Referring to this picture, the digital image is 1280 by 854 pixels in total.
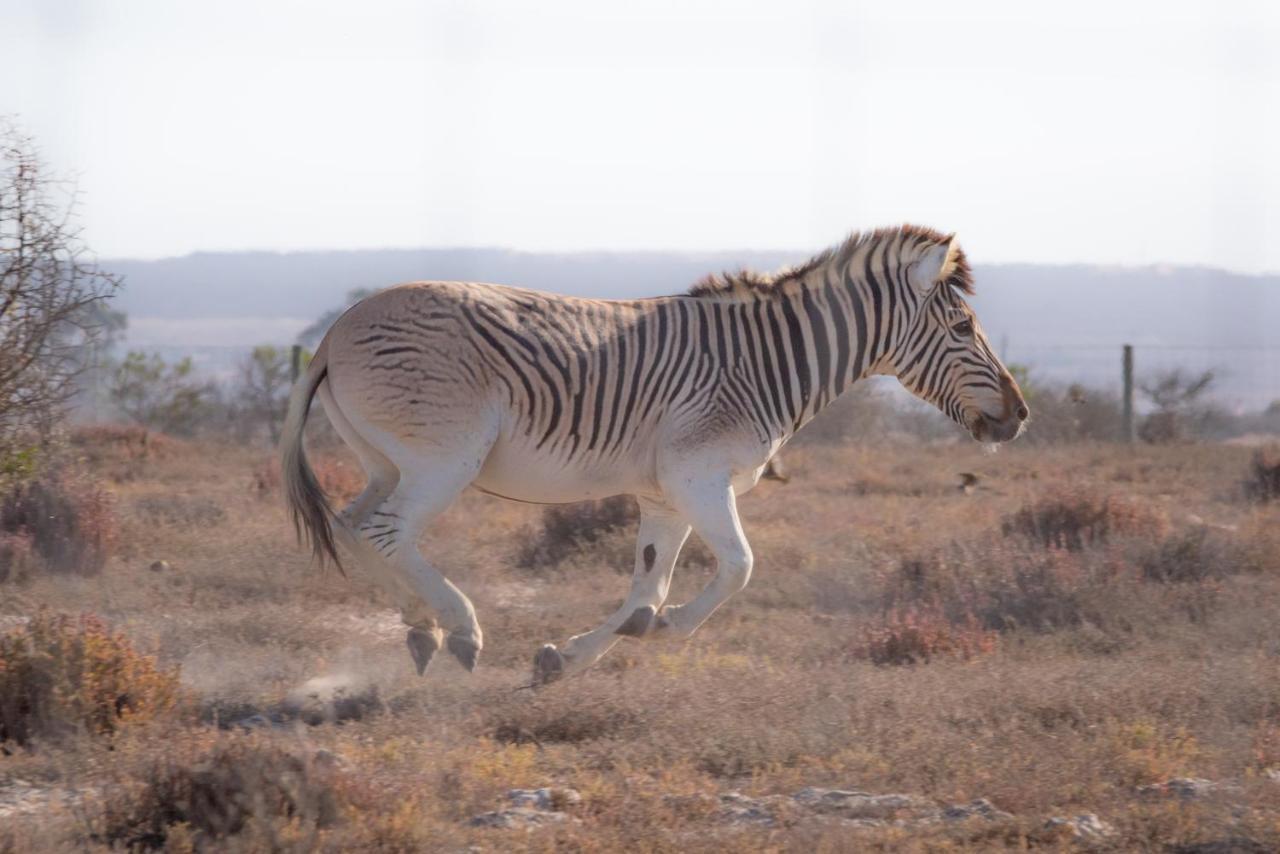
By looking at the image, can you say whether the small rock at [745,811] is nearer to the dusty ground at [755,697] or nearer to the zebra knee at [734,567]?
Answer: the dusty ground at [755,697]

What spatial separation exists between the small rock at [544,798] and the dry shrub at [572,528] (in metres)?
5.68

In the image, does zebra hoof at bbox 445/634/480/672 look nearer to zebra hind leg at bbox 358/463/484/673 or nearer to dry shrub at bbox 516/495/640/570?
zebra hind leg at bbox 358/463/484/673

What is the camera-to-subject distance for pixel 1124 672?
7.49 meters

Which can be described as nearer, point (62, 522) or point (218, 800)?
point (218, 800)

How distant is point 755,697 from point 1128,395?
16350mm

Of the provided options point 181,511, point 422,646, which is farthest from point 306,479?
point 181,511

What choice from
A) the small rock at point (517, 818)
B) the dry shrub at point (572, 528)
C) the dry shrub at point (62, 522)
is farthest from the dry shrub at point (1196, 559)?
the dry shrub at point (62, 522)

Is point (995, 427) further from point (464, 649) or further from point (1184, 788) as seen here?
point (464, 649)

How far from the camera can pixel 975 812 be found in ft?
17.7

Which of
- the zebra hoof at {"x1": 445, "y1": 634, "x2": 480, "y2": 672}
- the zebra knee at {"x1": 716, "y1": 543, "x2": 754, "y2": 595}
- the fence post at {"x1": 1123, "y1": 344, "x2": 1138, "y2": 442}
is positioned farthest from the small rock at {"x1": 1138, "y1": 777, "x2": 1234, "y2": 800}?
the fence post at {"x1": 1123, "y1": 344, "x2": 1138, "y2": 442}

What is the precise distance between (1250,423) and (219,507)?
29.9 metres

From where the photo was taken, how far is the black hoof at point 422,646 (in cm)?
702

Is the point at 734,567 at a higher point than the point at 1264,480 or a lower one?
higher

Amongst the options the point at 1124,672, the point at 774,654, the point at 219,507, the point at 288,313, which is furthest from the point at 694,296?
the point at 288,313
